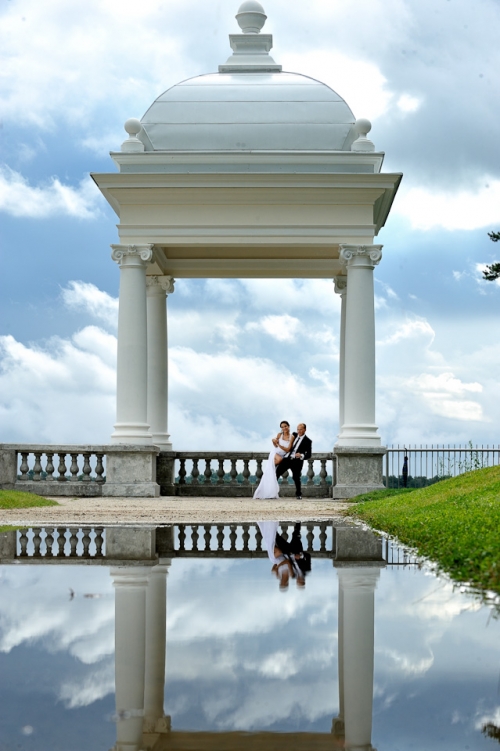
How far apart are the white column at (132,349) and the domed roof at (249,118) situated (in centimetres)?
345

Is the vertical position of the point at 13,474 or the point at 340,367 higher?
the point at 340,367

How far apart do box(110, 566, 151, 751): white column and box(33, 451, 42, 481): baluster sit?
20673mm

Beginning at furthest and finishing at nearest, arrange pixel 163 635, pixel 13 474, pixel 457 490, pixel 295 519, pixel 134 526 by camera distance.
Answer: pixel 13 474, pixel 457 490, pixel 295 519, pixel 134 526, pixel 163 635

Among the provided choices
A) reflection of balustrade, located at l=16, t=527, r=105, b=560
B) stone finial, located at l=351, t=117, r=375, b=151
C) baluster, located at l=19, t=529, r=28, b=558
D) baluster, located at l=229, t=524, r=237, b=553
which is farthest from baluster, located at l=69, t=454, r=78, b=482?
baluster, located at l=229, t=524, r=237, b=553

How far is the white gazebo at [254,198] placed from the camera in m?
26.8

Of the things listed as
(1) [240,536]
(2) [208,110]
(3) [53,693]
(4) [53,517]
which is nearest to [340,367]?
(2) [208,110]

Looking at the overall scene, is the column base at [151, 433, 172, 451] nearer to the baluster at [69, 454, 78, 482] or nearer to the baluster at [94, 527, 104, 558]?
the baluster at [69, 454, 78, 482]

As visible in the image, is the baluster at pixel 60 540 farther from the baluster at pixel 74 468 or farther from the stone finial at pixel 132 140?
the stone finial at pixel 132 140

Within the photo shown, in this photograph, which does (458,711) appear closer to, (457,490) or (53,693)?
(53,693)

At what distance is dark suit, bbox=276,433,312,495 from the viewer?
28.0 m

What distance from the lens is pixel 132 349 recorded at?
27.1 metres

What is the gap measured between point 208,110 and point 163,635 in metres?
24.7

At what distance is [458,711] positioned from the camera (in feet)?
13.7

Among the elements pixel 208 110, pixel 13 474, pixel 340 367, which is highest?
pixel 208 110
